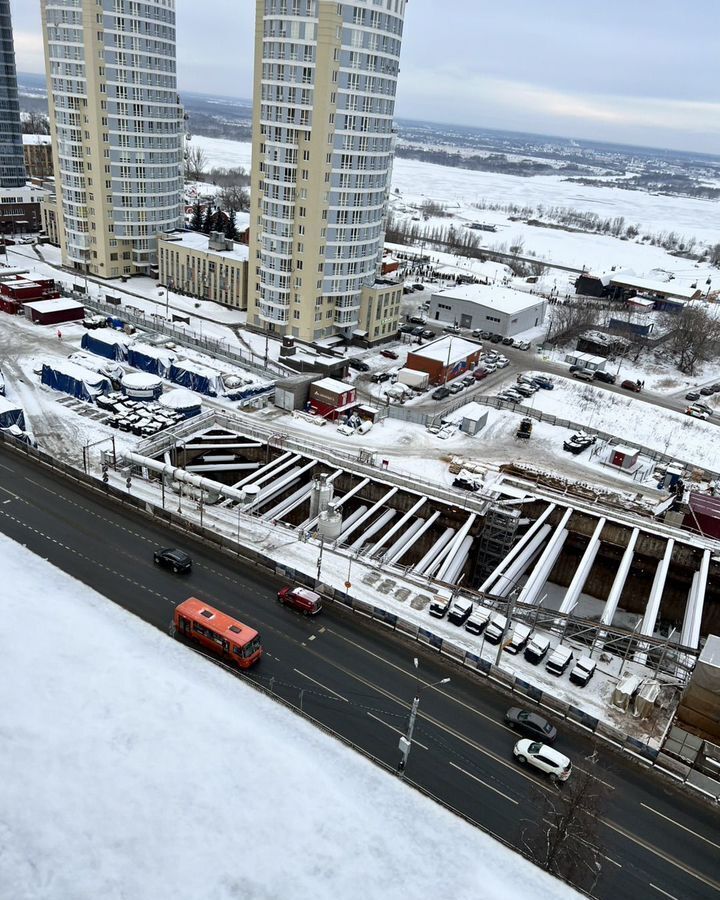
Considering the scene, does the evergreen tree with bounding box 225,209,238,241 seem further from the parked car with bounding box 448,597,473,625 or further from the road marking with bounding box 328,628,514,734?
the road marking with bounding box 328,628,514,734

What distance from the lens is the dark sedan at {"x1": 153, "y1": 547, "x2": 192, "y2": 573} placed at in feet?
145

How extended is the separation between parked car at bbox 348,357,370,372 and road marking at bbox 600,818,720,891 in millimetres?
64403

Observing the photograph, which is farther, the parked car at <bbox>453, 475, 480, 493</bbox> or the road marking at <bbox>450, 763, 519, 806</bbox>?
the parked car at <bbox>453, 475, 480, 493</bbox>

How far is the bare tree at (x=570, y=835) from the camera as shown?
92.4 ft

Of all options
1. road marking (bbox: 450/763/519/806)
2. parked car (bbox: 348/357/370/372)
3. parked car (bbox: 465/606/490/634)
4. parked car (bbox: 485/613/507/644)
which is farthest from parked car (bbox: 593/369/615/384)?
road marking (bbox: 450/763/519/806)

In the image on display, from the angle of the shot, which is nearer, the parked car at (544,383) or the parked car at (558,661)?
the parked car at (558,661)

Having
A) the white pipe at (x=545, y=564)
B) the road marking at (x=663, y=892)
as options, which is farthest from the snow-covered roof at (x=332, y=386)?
the road marking at (x=663, y=892)

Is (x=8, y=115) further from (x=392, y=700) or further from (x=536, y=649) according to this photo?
(x=536, y=649)

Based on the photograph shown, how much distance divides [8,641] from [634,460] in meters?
59.9

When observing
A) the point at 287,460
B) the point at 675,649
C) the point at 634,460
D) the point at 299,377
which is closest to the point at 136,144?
the point at 299,377

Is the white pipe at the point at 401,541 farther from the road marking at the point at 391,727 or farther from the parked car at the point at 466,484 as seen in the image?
the road marking at the point at 391,727

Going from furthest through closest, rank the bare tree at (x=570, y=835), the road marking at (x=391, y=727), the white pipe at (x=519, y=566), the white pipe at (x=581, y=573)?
the white pipe at (x=519, y=566) < the white pipe at (x=581, y=573) < the road marking at (x=391, y=727) < the bare tree at (x=570, y=835)

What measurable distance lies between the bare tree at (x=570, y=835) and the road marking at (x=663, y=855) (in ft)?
2.83

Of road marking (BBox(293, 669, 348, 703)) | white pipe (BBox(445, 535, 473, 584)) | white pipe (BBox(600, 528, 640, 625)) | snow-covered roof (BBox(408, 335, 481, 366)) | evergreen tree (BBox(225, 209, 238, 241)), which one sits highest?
evergreen tree (BBox(225, 209, 238, 241))
